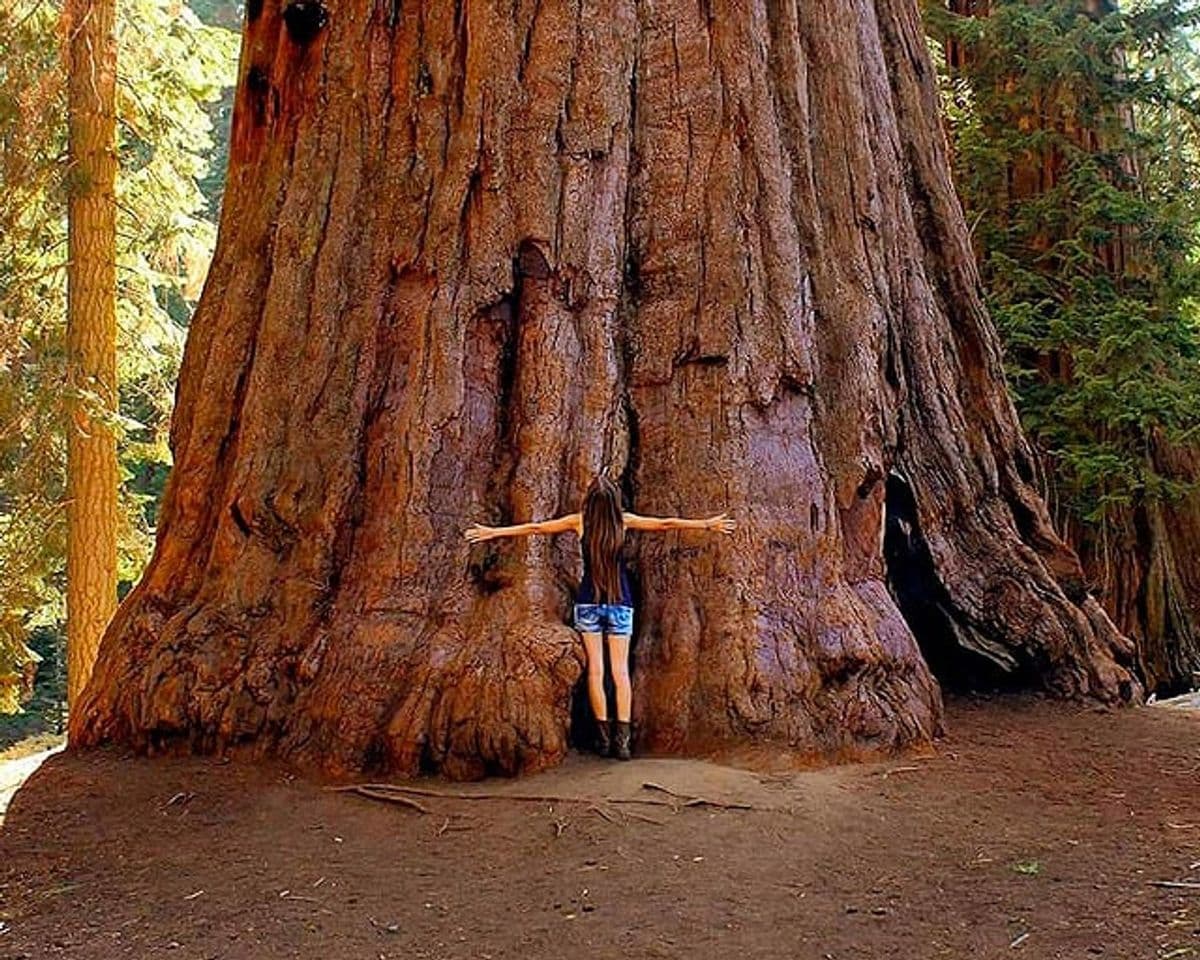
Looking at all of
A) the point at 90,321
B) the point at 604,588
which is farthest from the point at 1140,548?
the point at 90,321

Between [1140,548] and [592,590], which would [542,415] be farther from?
[1140,548]

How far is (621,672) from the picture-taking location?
568 centimetres

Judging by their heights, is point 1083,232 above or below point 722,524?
above

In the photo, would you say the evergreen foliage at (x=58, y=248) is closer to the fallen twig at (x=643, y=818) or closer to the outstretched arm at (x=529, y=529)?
the outstretched arm at (x=529, y=529)

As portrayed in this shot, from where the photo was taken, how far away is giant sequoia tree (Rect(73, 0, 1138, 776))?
589 centimetres

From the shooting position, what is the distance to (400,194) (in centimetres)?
673

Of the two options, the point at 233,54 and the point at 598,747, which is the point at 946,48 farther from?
the point at 598,747

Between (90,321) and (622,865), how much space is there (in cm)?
1040

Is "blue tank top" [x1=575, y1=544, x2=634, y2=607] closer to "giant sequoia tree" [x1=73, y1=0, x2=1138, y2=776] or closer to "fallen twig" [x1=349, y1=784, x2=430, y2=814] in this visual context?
"giant sequoia tree" [x1=73, y1=0, x2=1138, y2=776]

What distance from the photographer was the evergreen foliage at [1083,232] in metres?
11.8

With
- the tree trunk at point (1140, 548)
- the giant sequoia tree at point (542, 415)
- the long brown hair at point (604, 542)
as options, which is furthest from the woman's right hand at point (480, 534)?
the tree trunk at point (1140, 548)

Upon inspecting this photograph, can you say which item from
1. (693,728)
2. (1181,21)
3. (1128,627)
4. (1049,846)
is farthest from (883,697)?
(1181,21)

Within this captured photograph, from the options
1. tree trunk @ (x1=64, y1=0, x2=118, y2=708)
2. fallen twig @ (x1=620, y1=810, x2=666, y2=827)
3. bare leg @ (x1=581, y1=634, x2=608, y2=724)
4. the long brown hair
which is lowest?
fallen twig @ (x1=620, y1=810, x2=666, y2=827)

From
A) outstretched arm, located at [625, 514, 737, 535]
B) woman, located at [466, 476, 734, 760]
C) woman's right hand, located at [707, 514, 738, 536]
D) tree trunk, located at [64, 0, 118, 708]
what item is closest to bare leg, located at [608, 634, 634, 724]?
woman, located at [466, 476, 734, 760]
